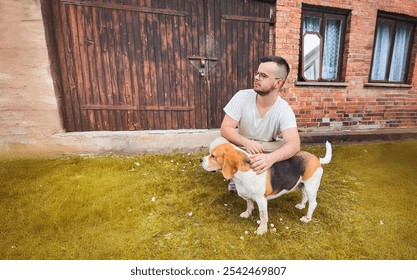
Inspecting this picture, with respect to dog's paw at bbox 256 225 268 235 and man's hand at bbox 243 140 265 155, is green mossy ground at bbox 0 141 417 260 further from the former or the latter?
man's hand at bbox 243 140 265 155

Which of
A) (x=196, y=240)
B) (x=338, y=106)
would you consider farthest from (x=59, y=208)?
(x=338, y=106)

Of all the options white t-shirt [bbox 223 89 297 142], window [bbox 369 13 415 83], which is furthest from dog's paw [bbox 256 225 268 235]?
window [bbox 369 13 415 83]

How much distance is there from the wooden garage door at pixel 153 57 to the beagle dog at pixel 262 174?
2.69 m

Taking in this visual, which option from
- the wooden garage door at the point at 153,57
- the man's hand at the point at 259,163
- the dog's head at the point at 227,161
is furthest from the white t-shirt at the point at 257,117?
the wooden garage door at the point at 153,57

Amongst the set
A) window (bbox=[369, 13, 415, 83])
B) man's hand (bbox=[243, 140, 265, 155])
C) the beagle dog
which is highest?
window (bbox=[369, 13, 415, 83])

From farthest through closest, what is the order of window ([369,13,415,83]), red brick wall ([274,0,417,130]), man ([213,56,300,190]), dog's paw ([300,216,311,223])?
window ([369,13,415,83]) → red brick wall ([274,0,417,130]) → dog's paw ([300,216,311,223]) → man ([213,56,300,190])

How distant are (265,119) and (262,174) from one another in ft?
2.46

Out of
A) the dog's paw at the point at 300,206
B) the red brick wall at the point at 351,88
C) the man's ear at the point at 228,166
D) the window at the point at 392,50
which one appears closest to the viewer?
the man's ear at the point at 228,166

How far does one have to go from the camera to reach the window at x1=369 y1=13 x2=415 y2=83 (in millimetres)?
5363

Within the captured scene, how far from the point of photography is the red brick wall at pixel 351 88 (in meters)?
4.54

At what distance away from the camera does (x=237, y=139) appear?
2383mm

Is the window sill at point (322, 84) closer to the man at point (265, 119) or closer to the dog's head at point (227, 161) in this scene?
the man at point (265, 119)

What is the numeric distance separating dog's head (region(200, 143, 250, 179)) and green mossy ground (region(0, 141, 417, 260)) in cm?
70

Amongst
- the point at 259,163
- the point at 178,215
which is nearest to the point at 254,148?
the point at 259,163
